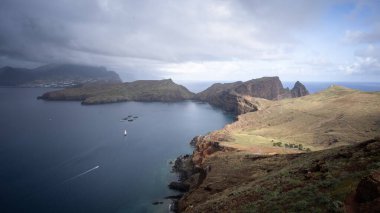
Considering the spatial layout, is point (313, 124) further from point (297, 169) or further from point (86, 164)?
point (297, 169)

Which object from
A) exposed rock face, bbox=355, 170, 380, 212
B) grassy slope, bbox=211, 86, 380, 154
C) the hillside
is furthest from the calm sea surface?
exposed rock face, bbox=355, 170, 380, 212

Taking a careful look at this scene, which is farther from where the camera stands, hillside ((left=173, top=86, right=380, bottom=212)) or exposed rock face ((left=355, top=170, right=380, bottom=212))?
hillside ((left=173, top=86, right=380, bottom=212))

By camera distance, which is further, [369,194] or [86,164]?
[86,164]

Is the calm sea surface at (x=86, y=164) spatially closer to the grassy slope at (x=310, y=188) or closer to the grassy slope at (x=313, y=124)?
the grassy slope at (x=313, y=124)

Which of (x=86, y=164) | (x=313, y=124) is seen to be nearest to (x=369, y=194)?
(x=86, y=164)

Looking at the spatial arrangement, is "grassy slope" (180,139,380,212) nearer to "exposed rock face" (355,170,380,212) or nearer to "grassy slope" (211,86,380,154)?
"exposed rock face" (355,170,380,212)

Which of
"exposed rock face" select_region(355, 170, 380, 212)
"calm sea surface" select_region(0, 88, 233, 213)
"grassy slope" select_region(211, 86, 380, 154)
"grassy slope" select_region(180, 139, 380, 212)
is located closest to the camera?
"exposed rock face" select_region(355, 170, 380, 212)

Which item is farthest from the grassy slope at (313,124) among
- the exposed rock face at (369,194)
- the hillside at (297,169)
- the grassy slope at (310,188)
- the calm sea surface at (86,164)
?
the exposed rock face at (369,194)
